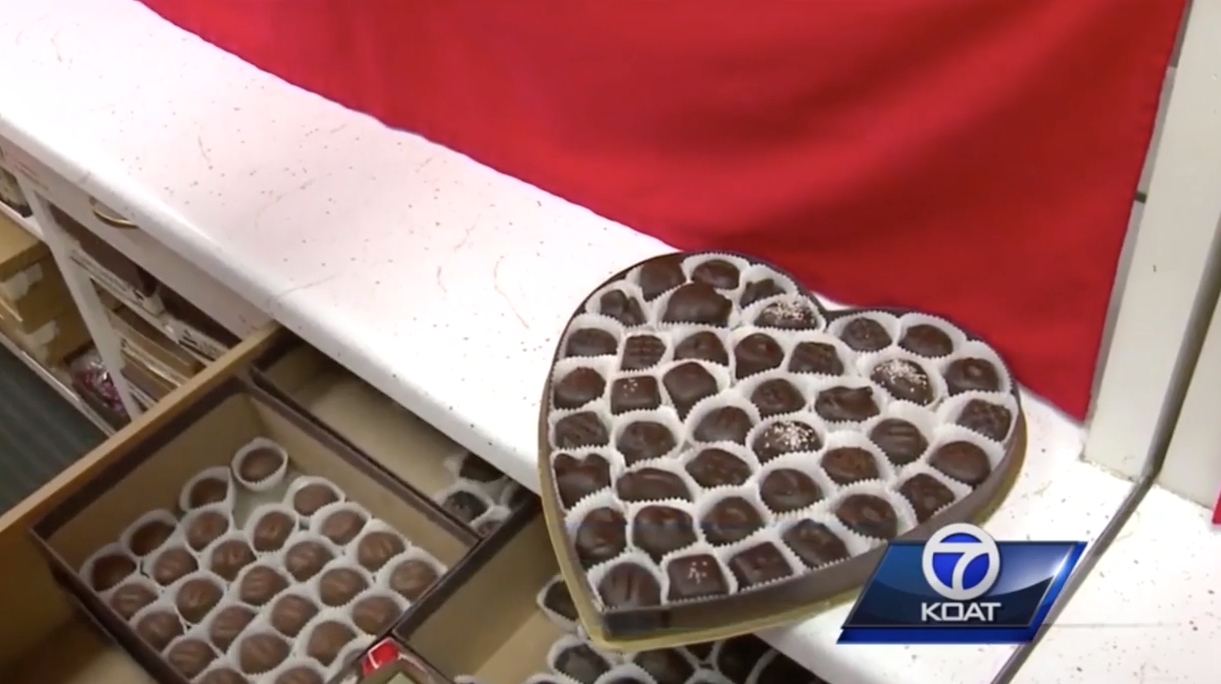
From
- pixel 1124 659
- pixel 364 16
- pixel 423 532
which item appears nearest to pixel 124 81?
pixel 364 16

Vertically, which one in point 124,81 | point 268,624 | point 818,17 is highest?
point 818,17

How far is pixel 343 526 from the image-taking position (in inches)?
40.2

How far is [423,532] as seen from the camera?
3.25 ft

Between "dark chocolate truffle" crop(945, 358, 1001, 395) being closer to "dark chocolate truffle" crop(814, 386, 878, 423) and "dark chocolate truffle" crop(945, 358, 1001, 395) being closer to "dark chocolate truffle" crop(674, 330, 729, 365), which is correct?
"dark chocolate truffle" crop(814, 386, 878, 423)

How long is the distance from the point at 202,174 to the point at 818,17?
0.63 metres

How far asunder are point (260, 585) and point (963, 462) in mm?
597

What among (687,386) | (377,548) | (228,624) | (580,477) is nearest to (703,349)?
(687,386)

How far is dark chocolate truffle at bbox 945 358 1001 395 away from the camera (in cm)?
80

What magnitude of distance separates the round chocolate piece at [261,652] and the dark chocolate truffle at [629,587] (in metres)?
0.36

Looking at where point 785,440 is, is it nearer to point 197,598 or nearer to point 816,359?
point 816,359

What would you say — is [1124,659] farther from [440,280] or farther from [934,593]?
[440,280]

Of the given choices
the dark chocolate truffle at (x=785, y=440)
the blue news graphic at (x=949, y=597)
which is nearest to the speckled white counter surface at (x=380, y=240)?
the blue news graphic at (x=949, y=597)

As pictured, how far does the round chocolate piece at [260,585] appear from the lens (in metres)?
1.00

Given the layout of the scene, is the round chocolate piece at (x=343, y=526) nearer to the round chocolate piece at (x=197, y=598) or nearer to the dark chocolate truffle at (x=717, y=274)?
the round chocolate piece at (x=197, y=598)
